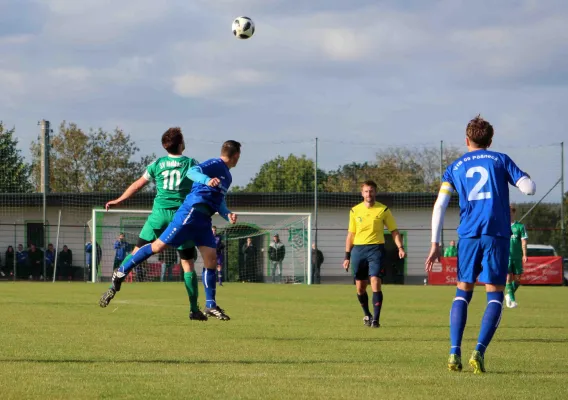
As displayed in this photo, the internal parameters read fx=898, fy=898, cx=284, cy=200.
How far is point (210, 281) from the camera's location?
10.9 metres

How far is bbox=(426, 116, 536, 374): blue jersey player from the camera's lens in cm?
711

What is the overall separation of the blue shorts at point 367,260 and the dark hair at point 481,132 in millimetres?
5151

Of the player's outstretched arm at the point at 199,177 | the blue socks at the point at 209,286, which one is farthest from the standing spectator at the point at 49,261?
the player's outstretched arm at the point at 199,177

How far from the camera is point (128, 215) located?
3716cm

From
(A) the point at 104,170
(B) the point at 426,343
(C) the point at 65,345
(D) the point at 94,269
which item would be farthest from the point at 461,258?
(A) the point at 104,170

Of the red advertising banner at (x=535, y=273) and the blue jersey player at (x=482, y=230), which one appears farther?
the red advertising banner at (x=535, y=273)

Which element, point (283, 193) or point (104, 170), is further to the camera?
point (104, 170)

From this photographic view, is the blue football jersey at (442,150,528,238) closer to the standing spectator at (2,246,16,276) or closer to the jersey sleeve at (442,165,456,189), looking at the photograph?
the jersey sleeve at (442,165,456,189)

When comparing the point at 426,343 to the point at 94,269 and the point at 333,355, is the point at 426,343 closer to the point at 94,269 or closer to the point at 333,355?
the point at 333,355

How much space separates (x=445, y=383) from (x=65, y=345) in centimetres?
386

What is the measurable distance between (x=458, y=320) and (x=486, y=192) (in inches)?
41.5

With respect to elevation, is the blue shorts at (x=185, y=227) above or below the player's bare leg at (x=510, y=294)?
above

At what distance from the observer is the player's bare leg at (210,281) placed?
414 inches

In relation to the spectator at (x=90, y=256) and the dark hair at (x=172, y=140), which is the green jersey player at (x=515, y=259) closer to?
the dark hair at (x=172, y=140)
